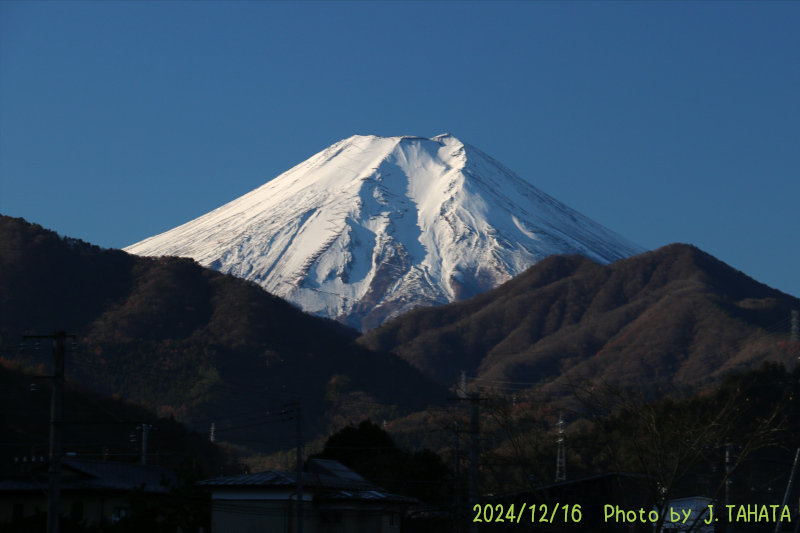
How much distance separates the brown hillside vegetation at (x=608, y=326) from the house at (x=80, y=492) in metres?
59.3

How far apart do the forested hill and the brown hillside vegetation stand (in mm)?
14049

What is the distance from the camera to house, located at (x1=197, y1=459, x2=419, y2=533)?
21.9 meters

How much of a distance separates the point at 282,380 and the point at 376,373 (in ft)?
26.5

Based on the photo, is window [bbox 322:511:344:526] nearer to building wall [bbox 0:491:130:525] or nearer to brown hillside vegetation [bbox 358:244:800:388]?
building wall [bbox 0:491:130:525]

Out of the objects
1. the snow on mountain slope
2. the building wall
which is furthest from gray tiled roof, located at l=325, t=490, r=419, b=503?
the snow on mountain slope

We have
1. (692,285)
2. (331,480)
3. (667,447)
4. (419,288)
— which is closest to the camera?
(667,447)

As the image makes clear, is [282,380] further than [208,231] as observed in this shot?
No

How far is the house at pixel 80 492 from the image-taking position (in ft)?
74.7

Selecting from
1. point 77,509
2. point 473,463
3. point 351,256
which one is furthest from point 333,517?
point 351,256

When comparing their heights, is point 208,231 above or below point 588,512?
above

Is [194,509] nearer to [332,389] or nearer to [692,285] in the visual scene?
[332,389]

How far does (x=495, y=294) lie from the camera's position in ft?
434

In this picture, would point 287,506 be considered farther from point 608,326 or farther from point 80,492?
point 608,326

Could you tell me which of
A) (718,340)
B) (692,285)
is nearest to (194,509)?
(718,340)
